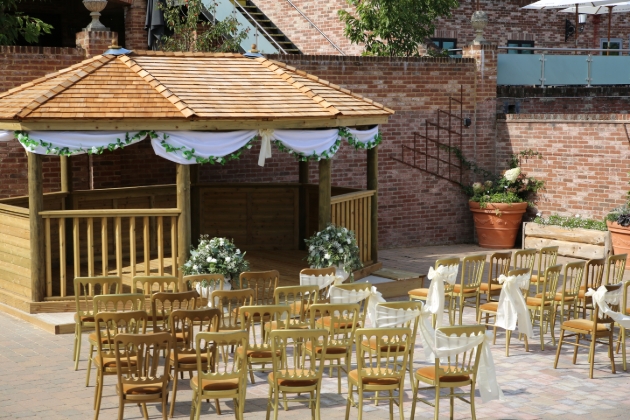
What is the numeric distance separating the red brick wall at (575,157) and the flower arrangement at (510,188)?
0.15 metres

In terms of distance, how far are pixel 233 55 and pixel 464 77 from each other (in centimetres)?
606

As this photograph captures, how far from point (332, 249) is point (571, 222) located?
617 cm

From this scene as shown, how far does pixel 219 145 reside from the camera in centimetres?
1342

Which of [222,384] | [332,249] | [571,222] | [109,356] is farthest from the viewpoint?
[571,222]

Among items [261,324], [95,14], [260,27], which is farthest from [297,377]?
[260,27]

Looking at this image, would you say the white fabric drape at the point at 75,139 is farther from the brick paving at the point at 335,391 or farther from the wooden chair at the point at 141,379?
the wooden chair at the point at 141,379

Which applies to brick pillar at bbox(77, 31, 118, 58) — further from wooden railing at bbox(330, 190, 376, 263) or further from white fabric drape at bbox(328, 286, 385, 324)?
white fabric drape at bbox(328, 286, 385, 324)

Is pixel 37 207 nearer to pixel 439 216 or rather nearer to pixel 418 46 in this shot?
pixel 439 216

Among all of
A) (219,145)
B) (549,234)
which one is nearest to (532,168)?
(549,234)

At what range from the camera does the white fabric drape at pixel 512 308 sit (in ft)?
37.5

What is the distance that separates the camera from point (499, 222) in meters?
19.4

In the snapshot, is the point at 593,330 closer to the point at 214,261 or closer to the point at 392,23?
the point at 214,261

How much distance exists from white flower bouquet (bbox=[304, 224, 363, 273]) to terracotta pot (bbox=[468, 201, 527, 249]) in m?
5.81

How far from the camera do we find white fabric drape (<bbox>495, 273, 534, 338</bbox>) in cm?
1143
